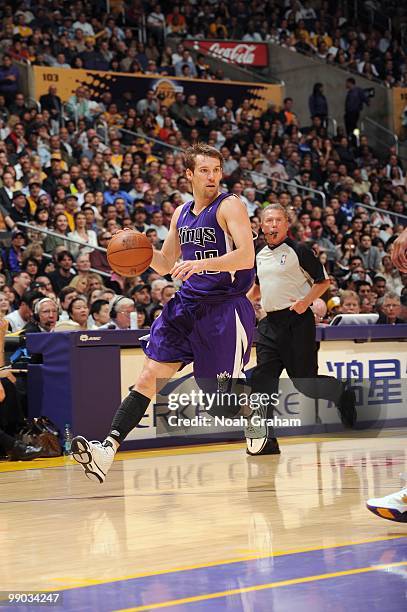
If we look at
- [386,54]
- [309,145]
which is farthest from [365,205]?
[386,54]

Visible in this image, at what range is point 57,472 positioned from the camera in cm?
848

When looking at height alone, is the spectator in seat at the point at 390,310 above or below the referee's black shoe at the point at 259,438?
above

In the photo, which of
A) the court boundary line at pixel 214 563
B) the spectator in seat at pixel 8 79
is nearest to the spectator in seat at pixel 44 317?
the court boundary line at pixel 214 563

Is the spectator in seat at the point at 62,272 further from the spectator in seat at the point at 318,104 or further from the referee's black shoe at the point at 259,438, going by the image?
the spectator in seat at the point at 318,104

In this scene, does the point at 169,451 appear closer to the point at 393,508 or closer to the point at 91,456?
the point at 91,456

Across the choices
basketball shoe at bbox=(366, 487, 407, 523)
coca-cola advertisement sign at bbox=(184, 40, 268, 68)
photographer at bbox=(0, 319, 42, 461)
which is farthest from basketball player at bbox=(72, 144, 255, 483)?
coca-cola advertisement sign at bbox=(184, 40, 268, 68)

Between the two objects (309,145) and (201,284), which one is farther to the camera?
(309,145)

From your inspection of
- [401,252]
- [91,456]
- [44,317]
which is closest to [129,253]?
[91,456]

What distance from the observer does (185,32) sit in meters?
24.5

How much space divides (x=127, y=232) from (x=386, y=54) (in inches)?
849

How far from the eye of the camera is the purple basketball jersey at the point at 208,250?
7109 millimetres

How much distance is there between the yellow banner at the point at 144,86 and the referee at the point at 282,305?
1180 cm

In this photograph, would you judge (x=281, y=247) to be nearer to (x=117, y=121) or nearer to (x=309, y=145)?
(x=117, y=121)

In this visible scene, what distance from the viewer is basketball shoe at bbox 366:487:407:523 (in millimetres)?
5305
